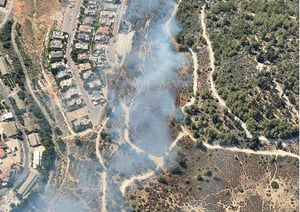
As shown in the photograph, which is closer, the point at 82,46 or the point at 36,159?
the point at 36,159

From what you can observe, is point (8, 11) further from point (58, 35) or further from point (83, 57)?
point (83, 57)

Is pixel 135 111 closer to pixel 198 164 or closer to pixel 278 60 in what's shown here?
pixel 198 164

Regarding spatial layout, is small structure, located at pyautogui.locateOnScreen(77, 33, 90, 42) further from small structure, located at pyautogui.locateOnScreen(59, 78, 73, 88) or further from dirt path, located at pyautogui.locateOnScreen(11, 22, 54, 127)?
dirt path, located at pyautogui.locateOnScreen(11, 22, 54, 127)

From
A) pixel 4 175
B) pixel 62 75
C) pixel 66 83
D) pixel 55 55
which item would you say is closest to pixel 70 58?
pixel 55 55

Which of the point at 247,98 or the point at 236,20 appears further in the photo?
the point at 236,20

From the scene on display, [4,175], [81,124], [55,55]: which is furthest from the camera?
[55,55]

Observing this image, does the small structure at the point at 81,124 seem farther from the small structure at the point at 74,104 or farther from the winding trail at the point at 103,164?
the small structure at the point at 74,104

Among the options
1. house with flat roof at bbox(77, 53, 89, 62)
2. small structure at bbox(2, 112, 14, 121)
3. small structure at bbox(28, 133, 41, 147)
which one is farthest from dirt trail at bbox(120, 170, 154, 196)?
house with flat roof at bbox(77, 53, 89, 62)

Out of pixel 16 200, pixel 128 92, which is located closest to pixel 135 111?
pixel 128 92

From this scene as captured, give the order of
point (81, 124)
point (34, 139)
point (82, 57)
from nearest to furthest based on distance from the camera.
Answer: point (34, 139) < point (81, 124) < point (82, 57)
